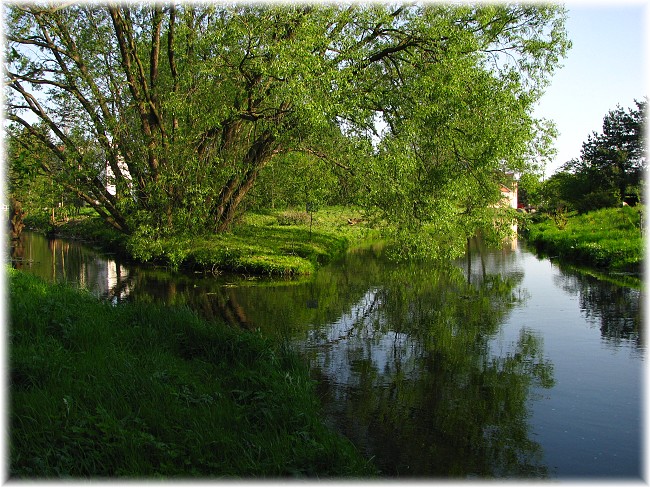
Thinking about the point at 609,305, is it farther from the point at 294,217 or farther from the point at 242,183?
the point at 294,217

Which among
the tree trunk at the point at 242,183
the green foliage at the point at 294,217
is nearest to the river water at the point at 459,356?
the tree trunk at the point at 242,183

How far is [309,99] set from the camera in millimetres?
14219

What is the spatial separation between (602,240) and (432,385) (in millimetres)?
20420

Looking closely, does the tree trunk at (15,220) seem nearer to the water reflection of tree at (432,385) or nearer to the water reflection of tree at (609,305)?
the water reflection of tree at (432,385)

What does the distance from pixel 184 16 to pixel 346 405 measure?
1426cm

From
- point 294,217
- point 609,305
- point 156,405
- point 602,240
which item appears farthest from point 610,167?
point 156,405

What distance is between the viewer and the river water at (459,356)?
24.3 feet

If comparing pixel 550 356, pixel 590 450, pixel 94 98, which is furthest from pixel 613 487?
pixel 94 98

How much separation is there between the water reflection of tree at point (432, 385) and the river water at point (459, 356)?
3 cm

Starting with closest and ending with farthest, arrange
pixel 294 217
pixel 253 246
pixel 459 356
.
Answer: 1. pixel 459 356
2. pixel 253 246
3. pixel 294 217

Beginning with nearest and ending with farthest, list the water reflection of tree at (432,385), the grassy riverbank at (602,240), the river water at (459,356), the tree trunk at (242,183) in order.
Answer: the water reflection of tree at (432,385)
the river water at (459,356)
the tree trunk at (242,183)
the grassy riverbank at (602,240)

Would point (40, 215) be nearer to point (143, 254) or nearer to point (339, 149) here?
point (143, 254)

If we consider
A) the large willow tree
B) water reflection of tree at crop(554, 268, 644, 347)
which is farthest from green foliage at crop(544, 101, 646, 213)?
the large willow tree

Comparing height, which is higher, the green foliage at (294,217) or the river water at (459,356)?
the green foliage at (294,217)
